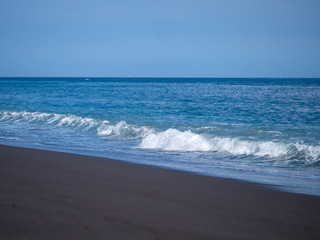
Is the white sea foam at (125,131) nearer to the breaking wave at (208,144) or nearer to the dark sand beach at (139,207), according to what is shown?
the breaking wave at (208,144)

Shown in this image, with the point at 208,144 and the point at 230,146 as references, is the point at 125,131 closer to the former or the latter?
the point at 208,144

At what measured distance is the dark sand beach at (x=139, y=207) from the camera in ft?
11.0

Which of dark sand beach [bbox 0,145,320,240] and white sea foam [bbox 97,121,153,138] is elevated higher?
dark sand beach [bbox 0,145,320,240]

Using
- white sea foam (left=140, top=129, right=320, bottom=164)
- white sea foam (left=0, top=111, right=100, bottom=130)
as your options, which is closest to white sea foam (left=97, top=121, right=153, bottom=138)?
white sea foam (left=0, top=111, right=100, bottom=130)

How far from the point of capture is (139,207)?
13.5 ft

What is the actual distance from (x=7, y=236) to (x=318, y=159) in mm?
9942

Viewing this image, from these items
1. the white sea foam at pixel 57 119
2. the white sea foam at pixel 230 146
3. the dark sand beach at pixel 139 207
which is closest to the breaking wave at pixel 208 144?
the white sea foam at pixel 230 146

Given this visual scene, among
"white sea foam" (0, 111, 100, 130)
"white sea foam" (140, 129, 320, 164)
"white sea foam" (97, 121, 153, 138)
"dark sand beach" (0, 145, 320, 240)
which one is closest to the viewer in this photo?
"dark sand beach" (0, 145, 320, 240)

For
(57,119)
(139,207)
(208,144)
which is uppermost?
(139,207)

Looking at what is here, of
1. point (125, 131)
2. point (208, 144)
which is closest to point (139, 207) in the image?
point (208, 144)

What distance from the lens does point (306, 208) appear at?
4.88 m

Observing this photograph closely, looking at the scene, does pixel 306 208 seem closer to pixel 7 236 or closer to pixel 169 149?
pixel 7 236

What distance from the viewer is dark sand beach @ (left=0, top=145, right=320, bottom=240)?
11.0 feet

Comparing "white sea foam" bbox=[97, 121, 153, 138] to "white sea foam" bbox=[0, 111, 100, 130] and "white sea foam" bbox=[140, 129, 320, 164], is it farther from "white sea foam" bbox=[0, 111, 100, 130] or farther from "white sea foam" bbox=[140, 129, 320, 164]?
"white sea foam" bbox=[140, 129, 320, 164]
